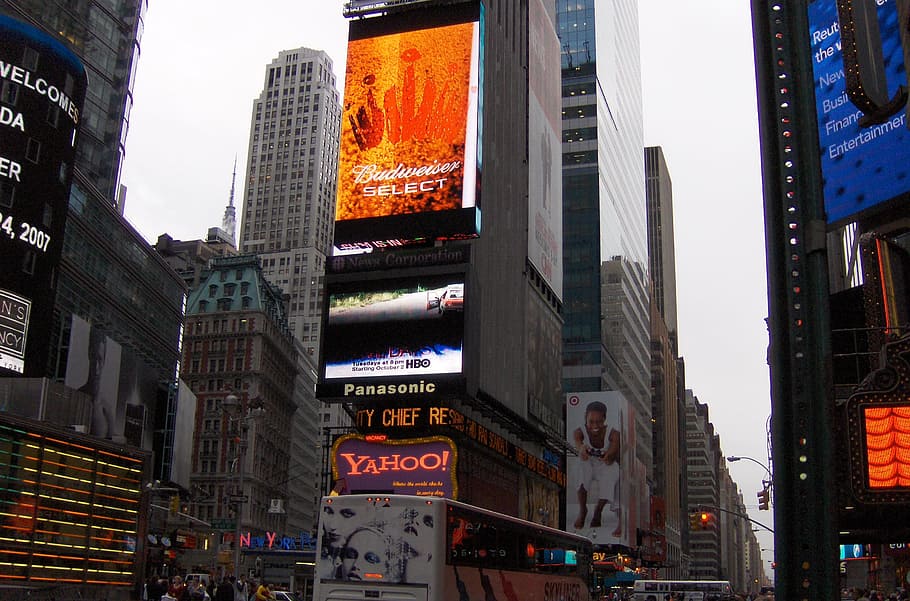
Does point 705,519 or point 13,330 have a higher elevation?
point 13,330

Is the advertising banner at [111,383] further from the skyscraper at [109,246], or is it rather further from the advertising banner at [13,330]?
the advertising banner at [13,330]

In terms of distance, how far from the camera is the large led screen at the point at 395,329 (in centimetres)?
5688

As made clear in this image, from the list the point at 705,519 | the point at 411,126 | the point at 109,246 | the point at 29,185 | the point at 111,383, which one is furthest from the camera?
the point at 109,246

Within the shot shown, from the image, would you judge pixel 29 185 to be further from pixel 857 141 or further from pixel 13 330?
pixel 857 141

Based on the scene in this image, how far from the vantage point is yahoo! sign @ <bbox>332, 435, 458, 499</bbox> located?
5706cm

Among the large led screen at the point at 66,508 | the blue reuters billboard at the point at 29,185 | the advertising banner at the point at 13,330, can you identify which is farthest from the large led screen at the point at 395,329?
the large led screen at the point at 66,508

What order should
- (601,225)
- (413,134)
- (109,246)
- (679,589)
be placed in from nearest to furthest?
(413,134)
(109,246)
(679,589)
(601,225)

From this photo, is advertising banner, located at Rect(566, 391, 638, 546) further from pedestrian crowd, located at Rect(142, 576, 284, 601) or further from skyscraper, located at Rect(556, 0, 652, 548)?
pedestrian crowd, located at Rect(142, 576, 284, 601)

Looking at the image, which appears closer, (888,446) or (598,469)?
(888,446)

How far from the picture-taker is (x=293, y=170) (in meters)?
190

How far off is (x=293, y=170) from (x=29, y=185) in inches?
6096

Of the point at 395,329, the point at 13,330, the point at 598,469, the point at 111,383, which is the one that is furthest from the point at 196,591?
the point at 598,469

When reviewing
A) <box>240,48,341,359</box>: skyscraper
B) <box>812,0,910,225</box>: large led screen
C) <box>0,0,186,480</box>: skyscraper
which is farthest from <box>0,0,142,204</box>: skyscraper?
<box>240,48,341,359</box>: skyscraper

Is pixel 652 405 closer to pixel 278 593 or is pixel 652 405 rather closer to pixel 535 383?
pixel 535 383
